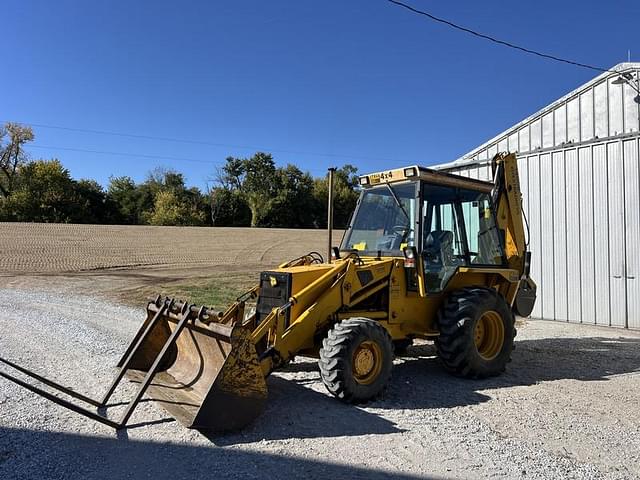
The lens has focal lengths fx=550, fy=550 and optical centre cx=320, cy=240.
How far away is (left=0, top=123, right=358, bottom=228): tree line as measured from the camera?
5369 centimetres

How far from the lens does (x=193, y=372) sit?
5.77 metres

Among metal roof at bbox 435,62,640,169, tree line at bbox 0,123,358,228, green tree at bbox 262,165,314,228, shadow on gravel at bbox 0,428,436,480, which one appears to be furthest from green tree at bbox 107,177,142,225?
shadow on gravel at bbox 0,428,436,480

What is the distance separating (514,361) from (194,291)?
11840mm

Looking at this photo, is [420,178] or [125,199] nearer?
[420,178]

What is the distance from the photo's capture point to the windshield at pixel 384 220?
22.0 feet

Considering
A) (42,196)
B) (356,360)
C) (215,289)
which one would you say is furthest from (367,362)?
(42,196)

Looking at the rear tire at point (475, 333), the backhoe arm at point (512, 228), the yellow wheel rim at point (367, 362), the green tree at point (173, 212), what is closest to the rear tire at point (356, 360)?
the yellow wheel rim at point (367, 362)

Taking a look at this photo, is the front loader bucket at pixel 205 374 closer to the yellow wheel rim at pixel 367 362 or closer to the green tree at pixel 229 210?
the yellow wheel rim at pixel 367 362

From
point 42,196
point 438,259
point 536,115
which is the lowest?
point 438,259

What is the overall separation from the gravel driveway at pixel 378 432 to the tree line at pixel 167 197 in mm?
43323

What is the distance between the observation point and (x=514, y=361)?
7.98 m

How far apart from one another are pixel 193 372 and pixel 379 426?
2043mm

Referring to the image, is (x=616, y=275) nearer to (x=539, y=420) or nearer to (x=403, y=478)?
(x=539, y=420)

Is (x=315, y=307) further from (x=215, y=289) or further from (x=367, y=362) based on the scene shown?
(x=215, y=289)
